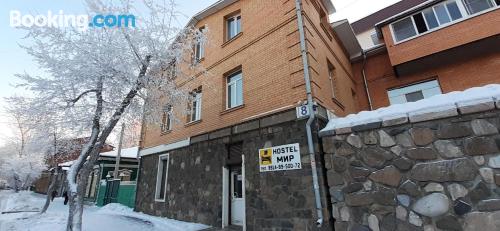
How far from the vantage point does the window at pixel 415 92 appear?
10422 millimetres

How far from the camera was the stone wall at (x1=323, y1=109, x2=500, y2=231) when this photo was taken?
3.90 meters

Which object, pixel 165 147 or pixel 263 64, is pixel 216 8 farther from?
pixel 165 147

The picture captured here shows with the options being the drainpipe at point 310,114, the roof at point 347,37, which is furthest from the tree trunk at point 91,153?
the roof at point 347,37

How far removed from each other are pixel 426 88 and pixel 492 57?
2.33m

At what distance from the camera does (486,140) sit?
3.95 meters

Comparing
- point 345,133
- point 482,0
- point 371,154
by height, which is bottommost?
point 371,154

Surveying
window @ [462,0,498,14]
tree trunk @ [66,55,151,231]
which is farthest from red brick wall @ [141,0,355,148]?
window @ [462,0,498,14]

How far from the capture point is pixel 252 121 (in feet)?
23.4

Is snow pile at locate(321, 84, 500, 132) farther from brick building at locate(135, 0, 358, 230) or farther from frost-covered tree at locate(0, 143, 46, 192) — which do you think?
frost-covered tree at locate(0, 143, 46, 192)

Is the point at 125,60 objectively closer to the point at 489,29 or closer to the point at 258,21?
the point at 258,21

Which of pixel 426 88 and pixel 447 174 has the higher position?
pixel 426 88

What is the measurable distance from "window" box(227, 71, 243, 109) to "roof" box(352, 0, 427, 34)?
1331 cm

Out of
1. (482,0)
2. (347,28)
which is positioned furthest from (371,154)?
(482,0)

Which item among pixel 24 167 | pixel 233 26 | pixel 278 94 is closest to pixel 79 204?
pixel 278 94
